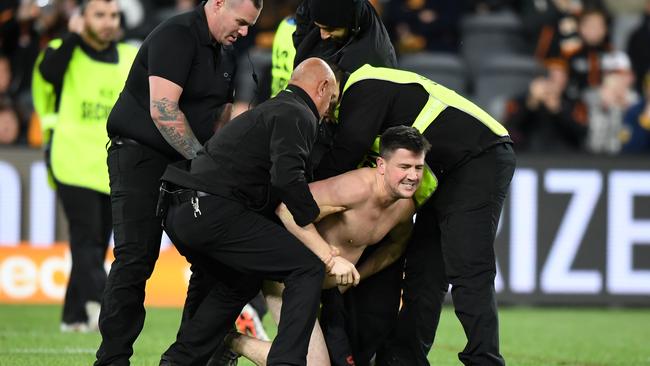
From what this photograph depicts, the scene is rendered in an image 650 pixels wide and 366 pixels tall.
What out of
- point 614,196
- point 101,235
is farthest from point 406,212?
point 614,196

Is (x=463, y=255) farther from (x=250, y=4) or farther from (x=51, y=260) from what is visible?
(x=51, y=260)

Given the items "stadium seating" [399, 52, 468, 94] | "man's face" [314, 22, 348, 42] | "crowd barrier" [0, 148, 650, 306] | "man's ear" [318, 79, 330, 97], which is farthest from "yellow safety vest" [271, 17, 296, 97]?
"stadium seating" [399, 52, 468, 94]

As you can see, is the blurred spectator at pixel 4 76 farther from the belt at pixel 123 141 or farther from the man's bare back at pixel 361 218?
the man's bare back at pixel 361 218

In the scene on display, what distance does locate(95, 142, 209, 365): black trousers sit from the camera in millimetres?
6969

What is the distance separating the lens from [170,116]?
7.02 m

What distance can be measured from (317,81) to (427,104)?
677 millimetres

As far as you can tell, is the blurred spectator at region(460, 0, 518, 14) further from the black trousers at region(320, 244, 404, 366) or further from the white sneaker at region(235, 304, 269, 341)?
the black trousers at region(320, 244, 404, 366)

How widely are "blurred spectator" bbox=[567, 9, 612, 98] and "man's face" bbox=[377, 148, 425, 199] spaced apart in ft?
32.8

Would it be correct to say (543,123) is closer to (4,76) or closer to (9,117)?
(9,117)

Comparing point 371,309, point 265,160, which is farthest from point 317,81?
point 371,309

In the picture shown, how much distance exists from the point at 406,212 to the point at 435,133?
1.64 ft

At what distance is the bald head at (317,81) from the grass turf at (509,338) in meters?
2.29

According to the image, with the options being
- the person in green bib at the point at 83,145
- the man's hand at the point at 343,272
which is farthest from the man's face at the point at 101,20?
the man's hand at the point at 343,272

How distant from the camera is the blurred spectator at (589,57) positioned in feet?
53.6
